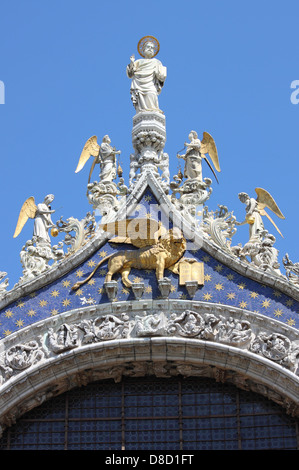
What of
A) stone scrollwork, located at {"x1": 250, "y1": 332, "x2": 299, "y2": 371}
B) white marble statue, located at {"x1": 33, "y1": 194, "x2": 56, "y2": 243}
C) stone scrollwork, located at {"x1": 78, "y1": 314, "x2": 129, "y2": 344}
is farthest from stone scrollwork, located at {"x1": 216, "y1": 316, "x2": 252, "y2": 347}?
white marble statue, located at {"x1": 33, "y1": 194, "x2": 56, "y2": 243}

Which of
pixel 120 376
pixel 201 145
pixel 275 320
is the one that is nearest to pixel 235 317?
pixel 275 320

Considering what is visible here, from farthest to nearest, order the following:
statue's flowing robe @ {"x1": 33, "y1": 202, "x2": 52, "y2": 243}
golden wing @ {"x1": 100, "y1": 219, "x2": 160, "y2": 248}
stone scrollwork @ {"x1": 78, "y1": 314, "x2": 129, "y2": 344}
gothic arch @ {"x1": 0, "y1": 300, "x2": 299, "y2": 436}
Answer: statue's flowing robe @ {"x1": 33, "y1": 202, "x2": 52, "y2": 243}, golden wing @ {"x1": 100, "y1": 219, "x2": 160, "y2": 248}, stone scrollwork @ {"x1": 78, "y1": 314, "x2": 129, "y2": 344}, gothic arch @ {"x1": 0, "y1": 300, "x2": 299, "y2": 436}

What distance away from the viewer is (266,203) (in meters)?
25.3

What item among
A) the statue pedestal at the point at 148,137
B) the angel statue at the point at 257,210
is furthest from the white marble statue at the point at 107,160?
the angel statue at the point at 257,210

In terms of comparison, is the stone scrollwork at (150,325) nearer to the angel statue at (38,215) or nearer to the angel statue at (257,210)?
the angel statue at (257,210)

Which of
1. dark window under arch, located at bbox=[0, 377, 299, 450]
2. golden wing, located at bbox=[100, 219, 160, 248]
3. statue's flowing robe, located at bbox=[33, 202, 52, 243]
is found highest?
statue's flowing robe, located at bbox=[33, 202, 52, 243]

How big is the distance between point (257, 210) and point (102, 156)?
3.03m

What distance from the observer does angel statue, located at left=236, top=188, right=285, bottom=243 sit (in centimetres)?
2472

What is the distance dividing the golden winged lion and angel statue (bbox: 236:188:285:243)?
125 cm

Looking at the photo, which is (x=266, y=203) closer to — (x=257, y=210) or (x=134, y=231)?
(x=257, y=210)

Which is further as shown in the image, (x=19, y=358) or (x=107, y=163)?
(x=107, y=163)

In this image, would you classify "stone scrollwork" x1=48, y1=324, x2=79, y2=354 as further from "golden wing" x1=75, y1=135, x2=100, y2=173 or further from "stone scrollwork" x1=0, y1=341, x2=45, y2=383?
"golden wing" x1=75, y1=135, x2=100, y2=173

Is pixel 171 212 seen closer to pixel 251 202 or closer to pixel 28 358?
pixel 251 202

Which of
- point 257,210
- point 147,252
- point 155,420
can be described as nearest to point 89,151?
point 147,252
